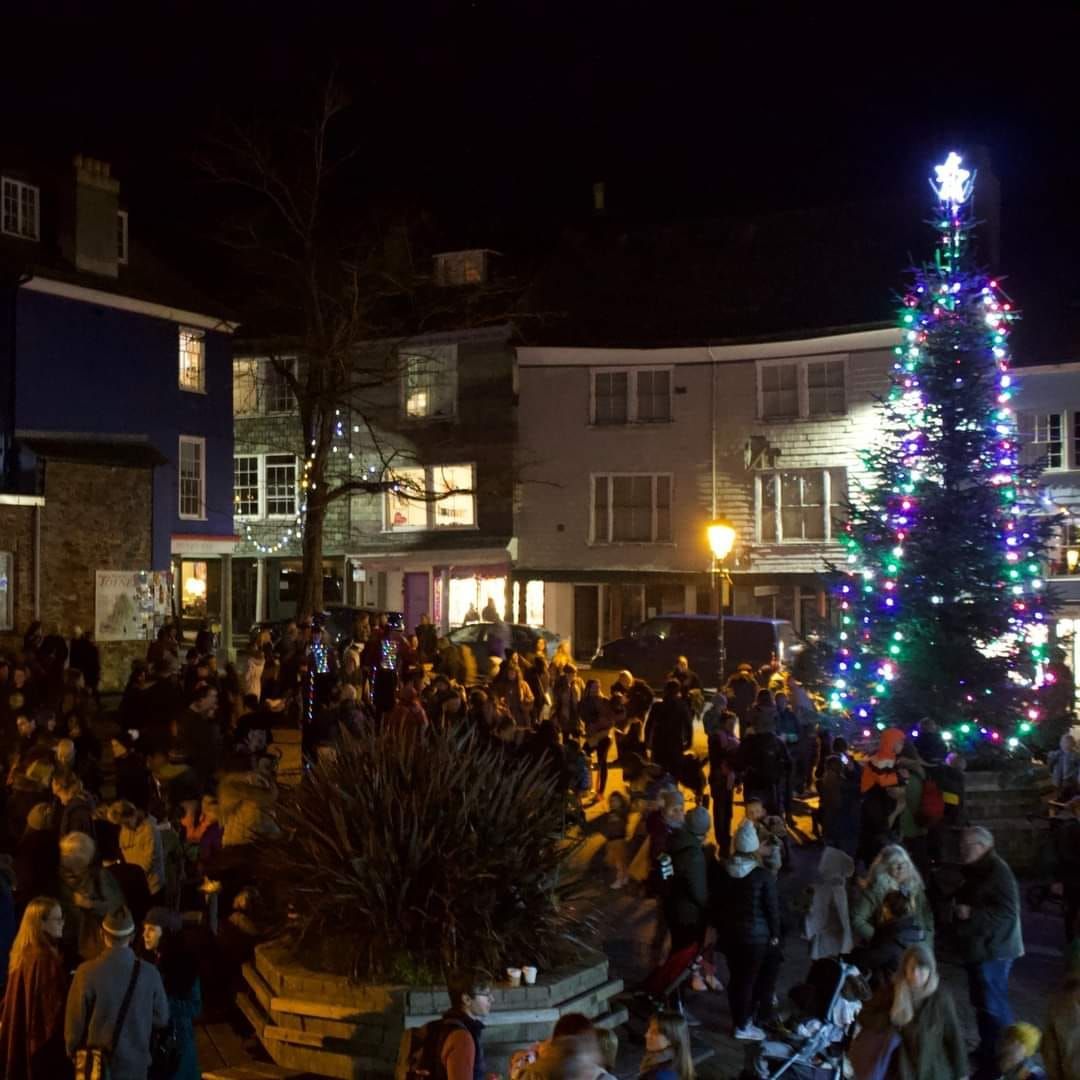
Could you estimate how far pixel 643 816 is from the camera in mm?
11203

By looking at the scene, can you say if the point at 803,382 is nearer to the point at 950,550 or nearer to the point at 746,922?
the point at 950,550

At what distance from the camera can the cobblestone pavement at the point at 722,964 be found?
851 cm

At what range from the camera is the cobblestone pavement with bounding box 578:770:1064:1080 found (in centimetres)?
851

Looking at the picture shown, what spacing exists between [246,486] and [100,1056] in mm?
35289

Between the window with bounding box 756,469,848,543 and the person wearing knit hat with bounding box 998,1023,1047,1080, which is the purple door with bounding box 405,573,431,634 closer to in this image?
the window with bounding box 756,469,848,543

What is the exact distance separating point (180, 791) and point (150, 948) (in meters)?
3.86

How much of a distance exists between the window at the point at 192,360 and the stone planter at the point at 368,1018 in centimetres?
2644

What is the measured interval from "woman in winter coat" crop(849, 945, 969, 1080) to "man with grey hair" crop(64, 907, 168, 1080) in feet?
11.5

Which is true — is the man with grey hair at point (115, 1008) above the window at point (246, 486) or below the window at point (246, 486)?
below

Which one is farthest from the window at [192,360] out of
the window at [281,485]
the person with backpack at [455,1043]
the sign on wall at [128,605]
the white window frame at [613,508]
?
the person with backpack at [455,1043]

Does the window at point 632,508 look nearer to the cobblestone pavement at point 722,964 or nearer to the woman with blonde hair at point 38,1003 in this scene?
the cobblestone pavement at point 722,964

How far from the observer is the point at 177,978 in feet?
23.0

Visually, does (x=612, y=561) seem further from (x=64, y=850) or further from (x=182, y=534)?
(x=64, y=850)

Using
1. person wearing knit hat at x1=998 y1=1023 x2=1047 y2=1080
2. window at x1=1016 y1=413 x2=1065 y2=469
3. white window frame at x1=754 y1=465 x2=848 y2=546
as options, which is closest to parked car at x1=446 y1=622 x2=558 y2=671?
white window frame at x1=754 y1=465 x2=848 y2=546
